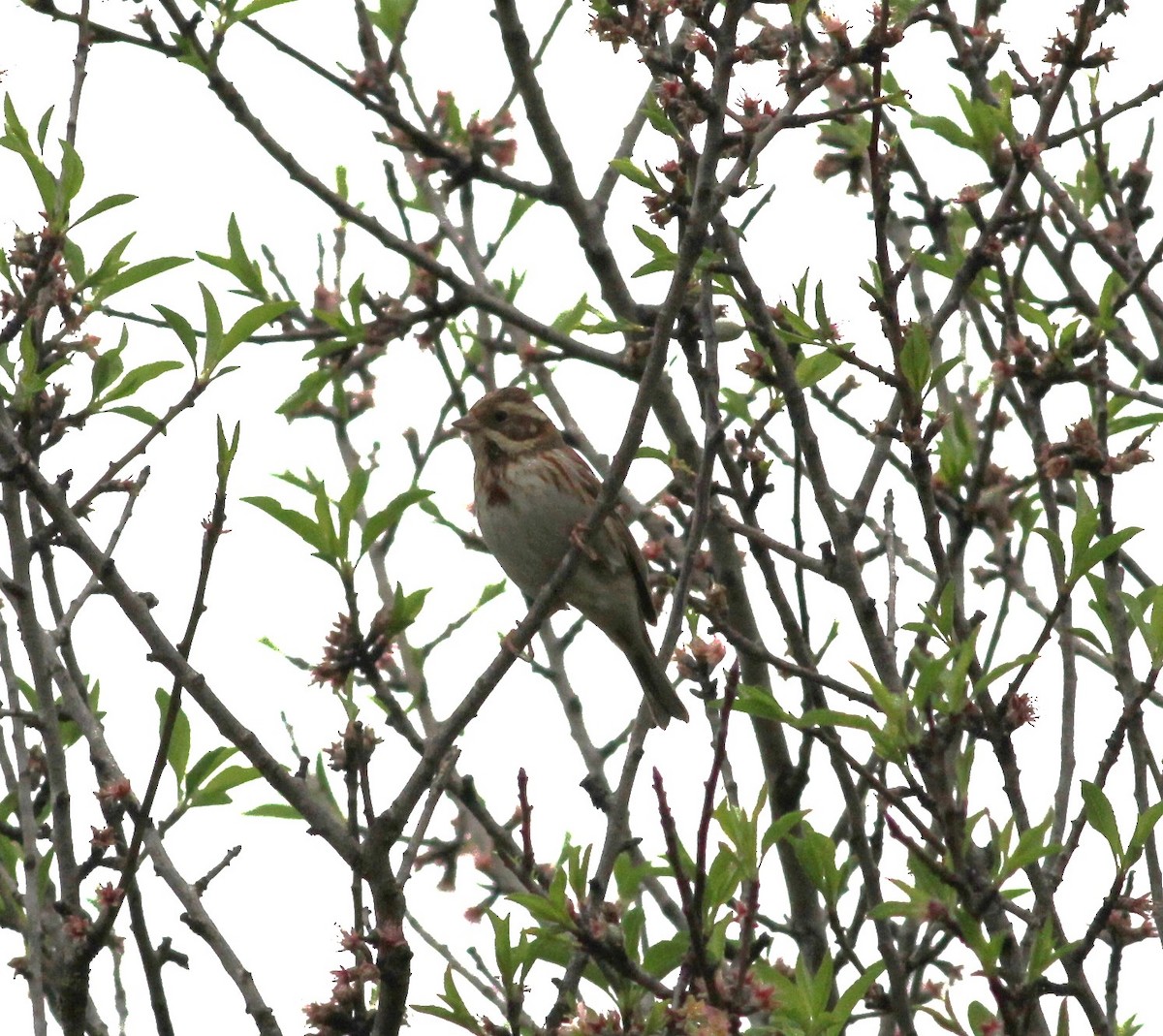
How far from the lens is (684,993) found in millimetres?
3193

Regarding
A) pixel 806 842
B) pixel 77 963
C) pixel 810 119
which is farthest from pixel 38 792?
pixel 810 119

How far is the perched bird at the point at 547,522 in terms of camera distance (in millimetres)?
6531

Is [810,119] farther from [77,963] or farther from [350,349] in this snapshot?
[77,963]

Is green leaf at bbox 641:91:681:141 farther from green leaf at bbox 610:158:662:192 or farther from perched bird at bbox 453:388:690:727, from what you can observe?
perched bird at bbox 453:388:690:727

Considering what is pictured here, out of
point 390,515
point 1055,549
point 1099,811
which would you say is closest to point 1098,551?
point 1055,549

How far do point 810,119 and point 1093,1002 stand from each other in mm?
1922

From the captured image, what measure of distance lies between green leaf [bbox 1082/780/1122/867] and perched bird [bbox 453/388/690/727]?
2.81m

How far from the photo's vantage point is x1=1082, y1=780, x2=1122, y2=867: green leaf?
3.58m

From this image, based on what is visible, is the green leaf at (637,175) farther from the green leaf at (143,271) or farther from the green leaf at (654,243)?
the green leaf at (143,271)

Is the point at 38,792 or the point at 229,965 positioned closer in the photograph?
the point at 229,965

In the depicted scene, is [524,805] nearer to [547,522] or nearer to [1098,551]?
[1098,551]

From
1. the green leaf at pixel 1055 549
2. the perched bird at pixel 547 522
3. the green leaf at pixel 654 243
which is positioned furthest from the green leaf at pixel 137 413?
the perched bird at pixel 547 522

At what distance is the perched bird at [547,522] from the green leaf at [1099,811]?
9.22ft

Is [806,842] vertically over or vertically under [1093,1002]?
over
